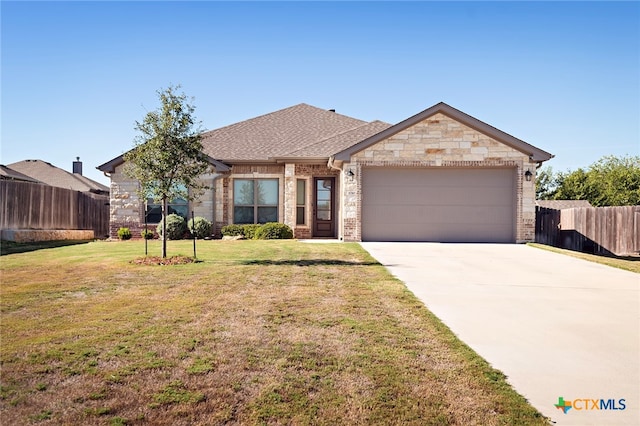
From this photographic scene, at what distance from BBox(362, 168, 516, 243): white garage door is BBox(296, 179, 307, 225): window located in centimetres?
308

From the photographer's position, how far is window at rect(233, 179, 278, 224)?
1981cm

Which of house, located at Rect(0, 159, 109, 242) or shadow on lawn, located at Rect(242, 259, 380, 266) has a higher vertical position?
house, located at Rect(0, 159, 109, 242)

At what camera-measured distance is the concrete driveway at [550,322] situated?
147 inches

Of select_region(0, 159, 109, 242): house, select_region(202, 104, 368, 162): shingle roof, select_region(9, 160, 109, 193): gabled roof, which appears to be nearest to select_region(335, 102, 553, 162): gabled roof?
select_region(202, 104, 368, 162): shingle roof

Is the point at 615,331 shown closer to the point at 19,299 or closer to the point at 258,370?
the point at 258,370

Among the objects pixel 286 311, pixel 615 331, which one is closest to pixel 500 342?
pixel 615 331

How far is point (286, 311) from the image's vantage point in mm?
6141

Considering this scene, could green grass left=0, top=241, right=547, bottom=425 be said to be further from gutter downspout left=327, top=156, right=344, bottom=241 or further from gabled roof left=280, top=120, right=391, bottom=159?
gabled roof left=280, top=120, right=391, bottom=159

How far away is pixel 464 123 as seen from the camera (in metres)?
17.2

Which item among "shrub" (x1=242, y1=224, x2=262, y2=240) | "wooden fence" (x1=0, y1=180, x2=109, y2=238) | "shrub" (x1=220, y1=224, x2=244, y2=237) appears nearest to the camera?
Result: "wooden fence" (x1=0, y1=180, x2=109, y2=238)

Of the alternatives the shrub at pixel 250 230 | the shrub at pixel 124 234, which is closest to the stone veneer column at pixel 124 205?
the shrub at pixel 124 234

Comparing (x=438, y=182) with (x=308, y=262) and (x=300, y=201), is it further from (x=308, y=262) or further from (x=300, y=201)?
(x=308, y=262)

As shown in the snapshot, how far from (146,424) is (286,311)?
3128 mm

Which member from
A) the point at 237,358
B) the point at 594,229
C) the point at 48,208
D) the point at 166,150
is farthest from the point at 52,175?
the point at 237,358
